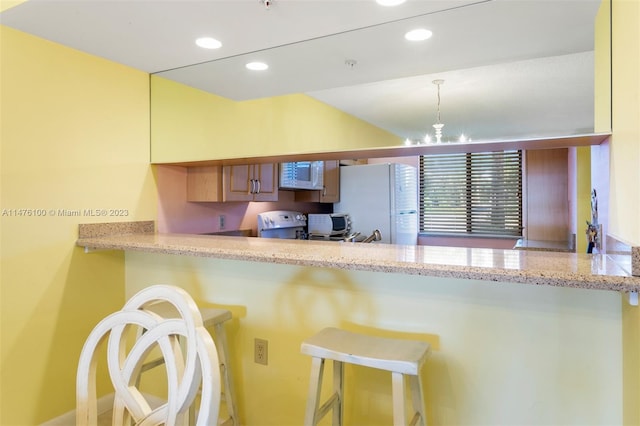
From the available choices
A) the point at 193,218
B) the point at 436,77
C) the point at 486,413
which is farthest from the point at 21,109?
the point at 486,413

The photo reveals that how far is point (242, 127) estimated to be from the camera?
297 centimetres

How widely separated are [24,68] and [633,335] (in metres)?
2.71

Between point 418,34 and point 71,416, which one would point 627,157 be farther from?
point 71,416

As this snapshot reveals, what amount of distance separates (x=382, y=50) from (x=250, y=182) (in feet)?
4.40

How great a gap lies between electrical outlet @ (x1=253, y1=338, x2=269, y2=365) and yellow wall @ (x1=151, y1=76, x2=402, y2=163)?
42.7 inches

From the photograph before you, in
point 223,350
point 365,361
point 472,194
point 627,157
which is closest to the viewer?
point 627,157

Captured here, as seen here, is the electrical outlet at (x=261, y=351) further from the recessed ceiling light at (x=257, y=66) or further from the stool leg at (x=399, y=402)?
the recessed ceiling light at (x=257, y=66)

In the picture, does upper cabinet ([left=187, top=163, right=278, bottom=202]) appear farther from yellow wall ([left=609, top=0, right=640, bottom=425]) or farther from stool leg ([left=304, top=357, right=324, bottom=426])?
yellow wall ([left=609, top=0, right=640, bottom=425])

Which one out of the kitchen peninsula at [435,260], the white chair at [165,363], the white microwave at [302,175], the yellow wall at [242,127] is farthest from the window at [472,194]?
the white chair at [165,363]

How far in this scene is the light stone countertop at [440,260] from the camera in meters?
1.09

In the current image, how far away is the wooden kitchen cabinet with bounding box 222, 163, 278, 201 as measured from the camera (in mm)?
2688

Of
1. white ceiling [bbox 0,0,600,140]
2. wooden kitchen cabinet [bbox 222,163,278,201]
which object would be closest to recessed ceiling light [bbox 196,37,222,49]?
white ceiling [bbox 0,0,600,140]

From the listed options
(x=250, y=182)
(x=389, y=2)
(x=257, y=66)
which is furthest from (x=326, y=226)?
(x=389, y=2)

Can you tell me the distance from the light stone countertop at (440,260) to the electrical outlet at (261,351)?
20.2 inches
